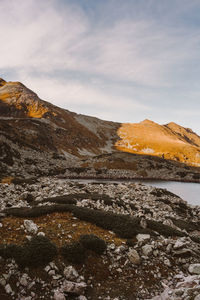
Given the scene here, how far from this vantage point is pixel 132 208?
2345 cm

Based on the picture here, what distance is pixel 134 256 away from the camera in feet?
35.1

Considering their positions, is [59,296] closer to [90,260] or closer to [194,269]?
[90,260]

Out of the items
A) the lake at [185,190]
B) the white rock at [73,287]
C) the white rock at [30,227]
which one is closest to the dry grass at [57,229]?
the white rock at [30,227]

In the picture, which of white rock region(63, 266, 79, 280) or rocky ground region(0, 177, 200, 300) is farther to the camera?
white rock region(63, 266, 79, 280)

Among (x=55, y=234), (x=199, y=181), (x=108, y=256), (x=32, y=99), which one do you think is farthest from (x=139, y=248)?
(x=32, y=99)

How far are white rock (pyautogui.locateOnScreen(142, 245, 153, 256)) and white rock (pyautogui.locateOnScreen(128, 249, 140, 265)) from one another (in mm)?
681

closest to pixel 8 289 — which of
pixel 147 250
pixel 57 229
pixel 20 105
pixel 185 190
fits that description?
pixel 57 229

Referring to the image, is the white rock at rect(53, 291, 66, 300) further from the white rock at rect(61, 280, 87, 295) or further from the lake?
the lake

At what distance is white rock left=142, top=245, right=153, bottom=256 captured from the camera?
1116 centimetres

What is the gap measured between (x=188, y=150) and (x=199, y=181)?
292 feet

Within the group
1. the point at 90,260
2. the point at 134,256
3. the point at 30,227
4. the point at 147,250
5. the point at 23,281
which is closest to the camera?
the point at 23,281

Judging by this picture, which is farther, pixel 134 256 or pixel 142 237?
pixel 142 237

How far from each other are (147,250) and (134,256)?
3.26 feet

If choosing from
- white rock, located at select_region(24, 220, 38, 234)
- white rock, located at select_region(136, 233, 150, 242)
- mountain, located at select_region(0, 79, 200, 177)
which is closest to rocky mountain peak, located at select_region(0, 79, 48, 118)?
mountain, located at select_region(0, 79, 200, 177)
